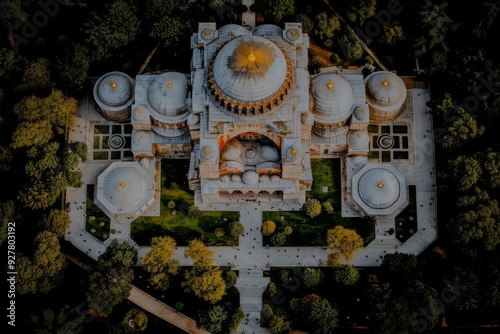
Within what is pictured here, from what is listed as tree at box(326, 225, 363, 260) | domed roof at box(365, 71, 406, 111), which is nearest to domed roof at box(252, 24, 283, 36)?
domed roof at box(365, 71, 406, 111)

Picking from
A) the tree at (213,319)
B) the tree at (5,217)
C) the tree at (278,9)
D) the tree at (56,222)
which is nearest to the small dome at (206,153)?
the tree at (213,319)

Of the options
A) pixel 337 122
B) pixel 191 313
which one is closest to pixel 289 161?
pixel 337 122

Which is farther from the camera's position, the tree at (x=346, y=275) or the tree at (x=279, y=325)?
the tree at (x=346, y=275)

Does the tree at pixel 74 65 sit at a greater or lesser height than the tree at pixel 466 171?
greater

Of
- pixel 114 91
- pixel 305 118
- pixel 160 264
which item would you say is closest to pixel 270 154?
pixel 305 118

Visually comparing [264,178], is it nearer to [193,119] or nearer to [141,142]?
[193,119]

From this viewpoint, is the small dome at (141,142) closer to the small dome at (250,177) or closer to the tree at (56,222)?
the tree at (56,222)
